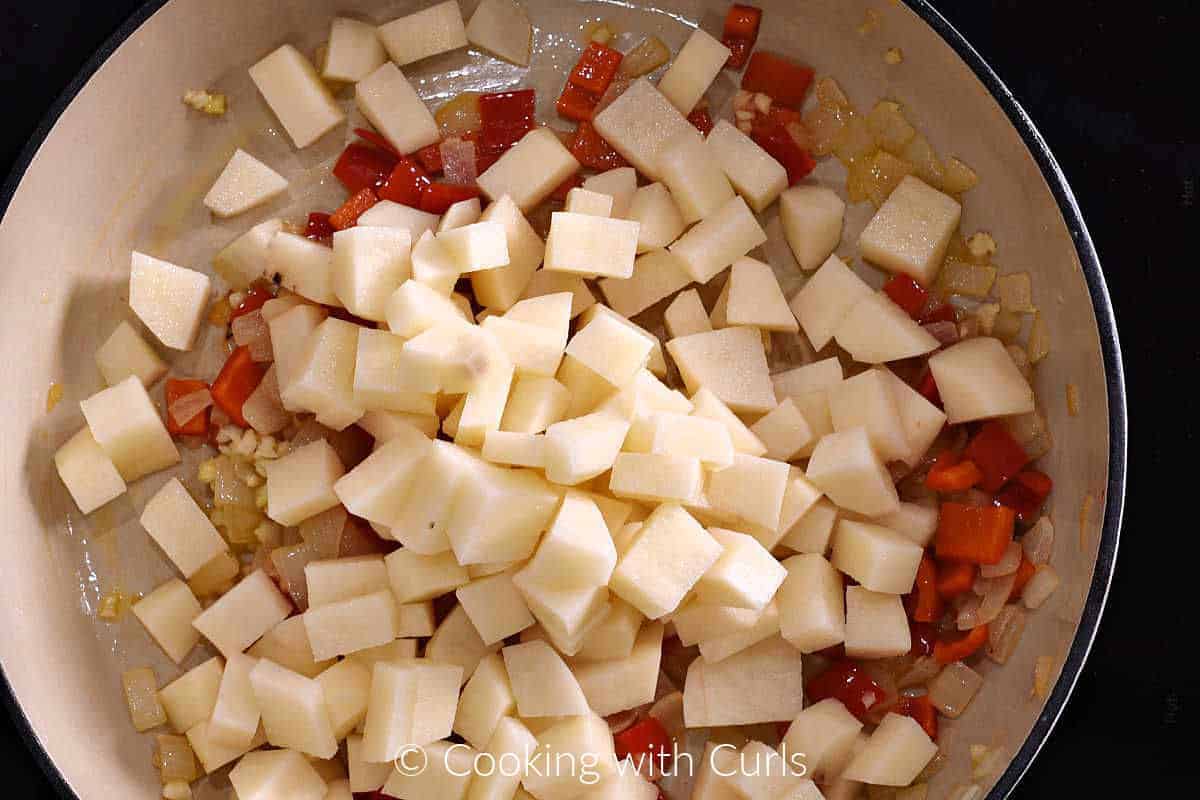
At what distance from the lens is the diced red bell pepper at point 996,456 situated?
1.61 meters

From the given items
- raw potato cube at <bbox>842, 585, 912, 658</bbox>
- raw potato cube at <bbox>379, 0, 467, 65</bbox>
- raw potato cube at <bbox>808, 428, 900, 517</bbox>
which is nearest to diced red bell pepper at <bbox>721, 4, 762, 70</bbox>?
raw potato cube at <bbox>379, 0, 467, 65</bbox>

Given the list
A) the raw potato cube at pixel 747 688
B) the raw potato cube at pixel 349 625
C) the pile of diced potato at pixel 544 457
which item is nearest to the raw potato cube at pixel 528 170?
the pile of diced potato at pixel 544 457

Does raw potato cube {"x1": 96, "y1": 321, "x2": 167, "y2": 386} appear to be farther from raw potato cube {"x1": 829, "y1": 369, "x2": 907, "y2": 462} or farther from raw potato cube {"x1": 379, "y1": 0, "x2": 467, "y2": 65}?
raw potato cube {"x1": 829, "y1": 369, "x2": 907, "y2": 462}

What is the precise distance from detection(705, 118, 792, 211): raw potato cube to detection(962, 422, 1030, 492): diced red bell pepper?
53 centimetres

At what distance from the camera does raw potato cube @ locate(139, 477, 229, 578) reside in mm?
1644

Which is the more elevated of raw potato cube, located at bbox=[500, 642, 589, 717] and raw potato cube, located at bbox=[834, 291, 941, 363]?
raw potato cube, located at bbox=[834, 291, 941, 363]

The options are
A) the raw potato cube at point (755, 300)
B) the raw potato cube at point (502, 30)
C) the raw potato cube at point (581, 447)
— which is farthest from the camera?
the raw potato cube at point (502, 30)

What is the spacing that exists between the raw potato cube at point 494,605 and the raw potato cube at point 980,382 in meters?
0.76

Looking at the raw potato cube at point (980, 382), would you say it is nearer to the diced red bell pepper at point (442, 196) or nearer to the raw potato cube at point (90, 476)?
the diced red bell pepper at point (442, 196)

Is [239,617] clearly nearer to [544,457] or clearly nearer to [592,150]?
[544,457]

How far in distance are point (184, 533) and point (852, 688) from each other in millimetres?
1116

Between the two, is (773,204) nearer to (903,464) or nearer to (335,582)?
(903,464)

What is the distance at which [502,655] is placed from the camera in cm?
158

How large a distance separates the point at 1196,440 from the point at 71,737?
6.46 ft
